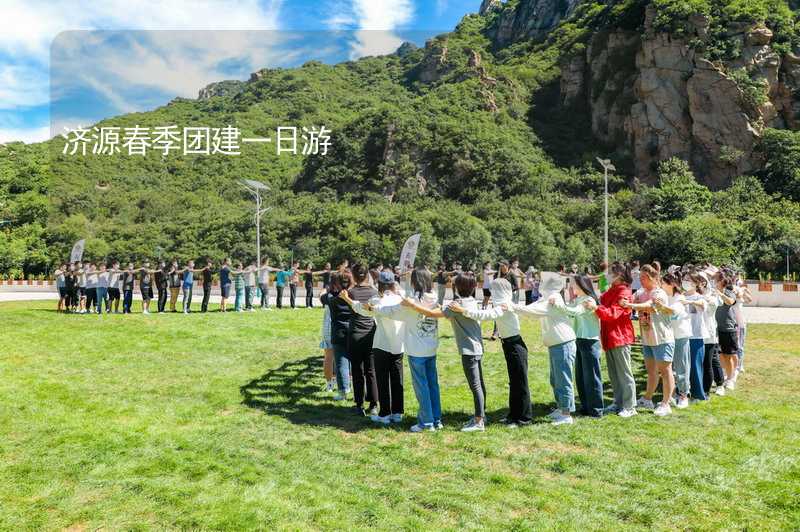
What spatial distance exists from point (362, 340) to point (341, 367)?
96 centimetres

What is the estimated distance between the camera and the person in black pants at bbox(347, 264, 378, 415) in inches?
301

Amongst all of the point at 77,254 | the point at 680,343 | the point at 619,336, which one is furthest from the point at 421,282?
the point at 77,254

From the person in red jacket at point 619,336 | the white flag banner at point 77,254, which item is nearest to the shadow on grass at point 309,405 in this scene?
the person in red jacket at point 619,336

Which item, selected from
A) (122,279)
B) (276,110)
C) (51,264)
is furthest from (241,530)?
(276,110)

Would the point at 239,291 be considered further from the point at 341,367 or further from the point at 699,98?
the point at 699,98

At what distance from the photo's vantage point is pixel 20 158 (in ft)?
276

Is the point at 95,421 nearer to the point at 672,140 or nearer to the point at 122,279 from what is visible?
the point at 122,279

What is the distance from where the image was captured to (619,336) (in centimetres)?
726

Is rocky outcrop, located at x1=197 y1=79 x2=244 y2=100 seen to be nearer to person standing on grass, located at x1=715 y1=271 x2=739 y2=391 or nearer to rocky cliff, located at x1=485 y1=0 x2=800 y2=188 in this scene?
rocky cliff, located at x1=485 y1=0 x2=800 y2=188

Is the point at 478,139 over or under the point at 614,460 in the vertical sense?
over

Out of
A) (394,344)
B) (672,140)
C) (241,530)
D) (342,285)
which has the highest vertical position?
(672,140)

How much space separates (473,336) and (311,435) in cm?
228

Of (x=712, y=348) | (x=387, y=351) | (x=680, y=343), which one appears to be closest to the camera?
(x=387, y=351)

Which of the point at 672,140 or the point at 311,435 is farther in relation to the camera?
the point at 672,140
